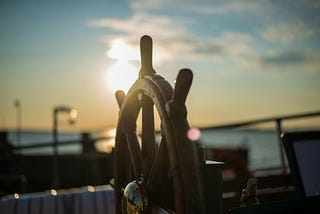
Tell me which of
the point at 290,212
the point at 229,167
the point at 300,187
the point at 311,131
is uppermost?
the point at 229,167

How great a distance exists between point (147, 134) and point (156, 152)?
8.0 inches

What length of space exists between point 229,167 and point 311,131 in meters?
7.70

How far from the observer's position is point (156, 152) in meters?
1.49

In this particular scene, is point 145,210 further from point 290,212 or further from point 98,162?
point 98,162

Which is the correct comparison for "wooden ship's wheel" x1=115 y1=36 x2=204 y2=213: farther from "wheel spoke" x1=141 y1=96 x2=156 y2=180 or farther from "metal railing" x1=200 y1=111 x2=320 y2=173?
"metal railing" x1=200 y1=111 x2=320 y2=173

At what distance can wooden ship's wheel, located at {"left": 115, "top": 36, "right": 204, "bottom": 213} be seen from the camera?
1.23m

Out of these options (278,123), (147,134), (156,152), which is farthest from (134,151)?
→ (278,123)

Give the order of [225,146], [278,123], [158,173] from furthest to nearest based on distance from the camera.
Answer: [225,146] → [278,123] → [158,173]

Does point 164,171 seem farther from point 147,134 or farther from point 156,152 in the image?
point 147,134

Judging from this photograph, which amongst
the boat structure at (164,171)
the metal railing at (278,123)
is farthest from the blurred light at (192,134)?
the metal railing at (278,123)

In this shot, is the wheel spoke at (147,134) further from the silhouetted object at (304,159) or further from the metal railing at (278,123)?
the metal railing at (278,123)

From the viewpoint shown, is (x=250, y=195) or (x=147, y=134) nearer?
→ (x=250, y=195)

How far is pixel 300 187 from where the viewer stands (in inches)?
84.0

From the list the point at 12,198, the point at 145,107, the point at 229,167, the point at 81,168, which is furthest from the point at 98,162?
the point at 145,107
